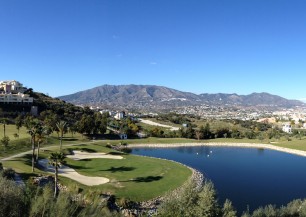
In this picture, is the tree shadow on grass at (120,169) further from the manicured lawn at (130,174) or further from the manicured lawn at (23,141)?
the manicured lawn at (23,141)

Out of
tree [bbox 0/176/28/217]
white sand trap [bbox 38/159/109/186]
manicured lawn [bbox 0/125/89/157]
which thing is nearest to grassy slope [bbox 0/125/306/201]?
manicured lawn [bbox 0/125/89/157]

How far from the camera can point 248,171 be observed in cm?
7244

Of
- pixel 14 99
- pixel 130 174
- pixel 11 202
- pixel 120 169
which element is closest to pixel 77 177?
pixel 130 174

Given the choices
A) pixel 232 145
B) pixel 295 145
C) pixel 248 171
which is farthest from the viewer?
pixel 232 145

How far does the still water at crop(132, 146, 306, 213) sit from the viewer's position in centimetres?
5088

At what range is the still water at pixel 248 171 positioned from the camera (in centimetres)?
5088

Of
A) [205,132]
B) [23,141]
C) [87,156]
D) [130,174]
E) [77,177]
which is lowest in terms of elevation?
[130,174]

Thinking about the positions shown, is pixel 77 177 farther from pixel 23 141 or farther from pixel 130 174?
pixel 23 141

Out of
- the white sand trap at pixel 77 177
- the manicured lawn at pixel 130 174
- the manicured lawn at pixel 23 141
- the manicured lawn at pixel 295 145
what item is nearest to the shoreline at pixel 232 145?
the manicured lawn at pixel 295 145

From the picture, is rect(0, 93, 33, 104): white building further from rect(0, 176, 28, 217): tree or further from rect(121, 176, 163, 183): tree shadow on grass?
rect(0, 176, 28, 217): tree

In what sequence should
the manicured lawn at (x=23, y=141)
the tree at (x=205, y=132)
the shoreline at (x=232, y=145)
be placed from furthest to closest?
the tree at (x=205, y=132), the shoreline at (x=232, y=145), the manicured lawn at (x=23, y=141)

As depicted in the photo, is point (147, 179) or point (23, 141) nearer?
point (147, 179)

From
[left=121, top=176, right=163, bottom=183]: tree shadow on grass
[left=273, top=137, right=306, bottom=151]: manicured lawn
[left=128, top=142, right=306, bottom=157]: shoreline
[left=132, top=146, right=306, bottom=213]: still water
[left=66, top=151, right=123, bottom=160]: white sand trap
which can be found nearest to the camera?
[left=132, top=146, right=306, bottom=213]: still water

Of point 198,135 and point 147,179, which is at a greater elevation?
point 198,135
